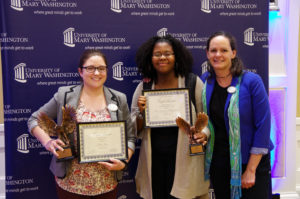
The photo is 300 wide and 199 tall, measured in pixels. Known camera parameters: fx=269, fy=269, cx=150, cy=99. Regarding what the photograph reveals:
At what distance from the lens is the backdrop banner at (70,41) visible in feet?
8.46

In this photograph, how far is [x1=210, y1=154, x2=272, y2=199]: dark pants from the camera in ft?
6.53

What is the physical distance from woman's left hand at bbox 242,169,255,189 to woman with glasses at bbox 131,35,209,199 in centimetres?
36

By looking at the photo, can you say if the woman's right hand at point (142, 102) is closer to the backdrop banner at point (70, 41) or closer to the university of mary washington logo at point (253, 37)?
the backdrop banner at point (70, 41)

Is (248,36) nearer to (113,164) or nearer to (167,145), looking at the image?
(167,145)

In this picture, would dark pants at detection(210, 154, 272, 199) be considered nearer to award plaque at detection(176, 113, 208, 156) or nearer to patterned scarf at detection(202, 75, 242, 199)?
patterned scarf at detection(202, 75, 242, 199)

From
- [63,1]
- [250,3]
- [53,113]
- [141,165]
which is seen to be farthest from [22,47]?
[250,3]

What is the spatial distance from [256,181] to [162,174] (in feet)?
2.38

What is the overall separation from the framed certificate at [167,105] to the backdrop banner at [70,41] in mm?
678

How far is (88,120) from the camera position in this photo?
192 cm

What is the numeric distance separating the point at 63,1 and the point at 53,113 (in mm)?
1203

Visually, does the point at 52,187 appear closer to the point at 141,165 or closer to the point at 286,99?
the point at 141,165

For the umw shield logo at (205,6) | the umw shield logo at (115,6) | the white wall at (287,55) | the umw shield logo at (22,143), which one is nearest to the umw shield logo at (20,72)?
the umw shield logo at (22,143)

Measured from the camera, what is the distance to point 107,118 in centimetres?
196

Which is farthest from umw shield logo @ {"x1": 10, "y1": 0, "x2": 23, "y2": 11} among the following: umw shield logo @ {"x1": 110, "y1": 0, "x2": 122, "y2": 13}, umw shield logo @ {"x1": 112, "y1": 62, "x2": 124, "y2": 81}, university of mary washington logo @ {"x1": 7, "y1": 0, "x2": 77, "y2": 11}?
umw shield logo @ {"x1": 112, "y1": 62, "x2": 124, "y2": 81}
